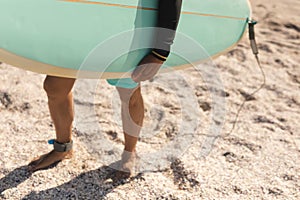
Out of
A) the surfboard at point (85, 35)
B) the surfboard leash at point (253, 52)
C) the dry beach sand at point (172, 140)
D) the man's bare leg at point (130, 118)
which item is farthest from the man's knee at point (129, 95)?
the surfboard leash at point (253, 52)

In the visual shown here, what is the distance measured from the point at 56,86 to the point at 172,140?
2.81 ft

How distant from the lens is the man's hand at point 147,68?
191 cm

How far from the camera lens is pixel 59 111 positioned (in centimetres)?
216

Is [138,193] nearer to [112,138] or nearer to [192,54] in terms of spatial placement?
[112,138]

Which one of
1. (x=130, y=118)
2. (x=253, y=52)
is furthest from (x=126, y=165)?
(x=253, y=52)

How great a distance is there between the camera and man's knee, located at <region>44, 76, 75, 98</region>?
2.04 m

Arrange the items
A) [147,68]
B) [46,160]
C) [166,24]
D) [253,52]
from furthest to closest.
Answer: [253,52], [46,160], [147,68], [166,24]

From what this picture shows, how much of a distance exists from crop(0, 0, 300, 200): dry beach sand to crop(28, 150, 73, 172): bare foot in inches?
1.5

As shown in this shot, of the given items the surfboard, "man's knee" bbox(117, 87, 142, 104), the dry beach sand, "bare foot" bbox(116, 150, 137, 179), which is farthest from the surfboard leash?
"man's knee" bbox(117, 87, 142, 104)

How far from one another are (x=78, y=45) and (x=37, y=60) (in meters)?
0.18

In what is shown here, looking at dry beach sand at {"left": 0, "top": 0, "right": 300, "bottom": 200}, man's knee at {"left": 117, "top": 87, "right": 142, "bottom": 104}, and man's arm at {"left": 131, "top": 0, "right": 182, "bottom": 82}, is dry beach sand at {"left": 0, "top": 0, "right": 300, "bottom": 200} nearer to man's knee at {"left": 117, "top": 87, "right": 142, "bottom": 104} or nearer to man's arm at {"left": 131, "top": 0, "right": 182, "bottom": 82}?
man's knee at {"left": 117, "top": 87, "right": 142, "bottom": 104}

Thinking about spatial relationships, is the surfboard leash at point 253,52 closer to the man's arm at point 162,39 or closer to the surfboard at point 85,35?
the surfboard at point 85,35

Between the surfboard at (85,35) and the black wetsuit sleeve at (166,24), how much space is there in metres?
0.07

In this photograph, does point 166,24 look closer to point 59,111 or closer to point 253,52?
point 59,111
